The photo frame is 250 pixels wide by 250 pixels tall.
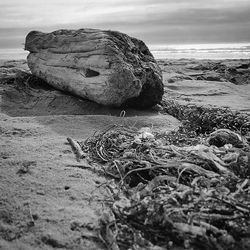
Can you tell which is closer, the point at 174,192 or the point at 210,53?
the point at 174,192

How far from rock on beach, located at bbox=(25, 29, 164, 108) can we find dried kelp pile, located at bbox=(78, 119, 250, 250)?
1.66 m

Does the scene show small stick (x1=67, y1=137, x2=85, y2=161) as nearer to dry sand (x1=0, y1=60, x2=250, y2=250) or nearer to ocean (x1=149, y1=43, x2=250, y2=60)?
dry sand (x1=0, y1=60, x2=250, y2=250)

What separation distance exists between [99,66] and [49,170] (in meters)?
2.31

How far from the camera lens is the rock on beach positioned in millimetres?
4922

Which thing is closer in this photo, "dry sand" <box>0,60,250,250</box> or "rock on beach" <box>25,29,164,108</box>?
"dry sand" <box>0,60,250,250</box>

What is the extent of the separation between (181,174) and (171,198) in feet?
1.59

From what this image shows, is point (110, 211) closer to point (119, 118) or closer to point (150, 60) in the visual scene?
point (119, 118)

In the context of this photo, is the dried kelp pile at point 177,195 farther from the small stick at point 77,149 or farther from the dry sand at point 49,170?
the dry sand at point 49,170

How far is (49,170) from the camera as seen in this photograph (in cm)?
305

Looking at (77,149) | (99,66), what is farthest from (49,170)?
(99,66)

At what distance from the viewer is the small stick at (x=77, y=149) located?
338 cm

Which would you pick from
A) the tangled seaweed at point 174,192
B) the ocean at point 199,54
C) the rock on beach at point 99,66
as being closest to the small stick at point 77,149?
the tangled seaweed at point 174,192

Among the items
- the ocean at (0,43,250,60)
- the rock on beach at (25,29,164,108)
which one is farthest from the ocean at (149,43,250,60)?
the rock on beach at (25,29,164,108)

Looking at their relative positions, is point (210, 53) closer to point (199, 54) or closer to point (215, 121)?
point (199, 54)
